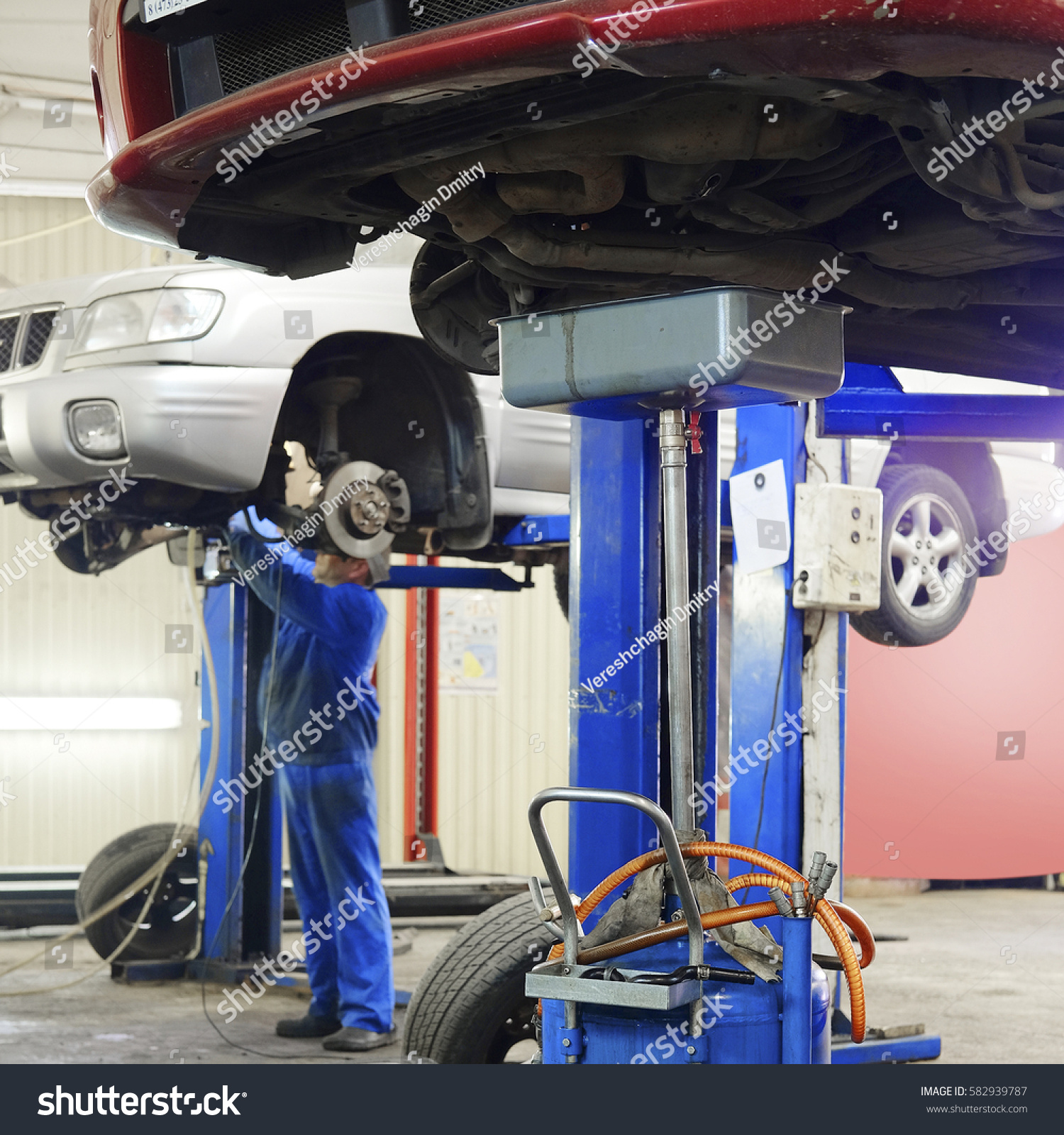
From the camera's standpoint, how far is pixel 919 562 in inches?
200

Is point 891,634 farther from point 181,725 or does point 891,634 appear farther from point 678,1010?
point 181,725

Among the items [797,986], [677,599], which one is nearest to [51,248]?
[677,599]

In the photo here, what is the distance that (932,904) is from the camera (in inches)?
306

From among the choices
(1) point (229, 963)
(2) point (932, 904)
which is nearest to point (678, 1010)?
(1) point (229, 963)

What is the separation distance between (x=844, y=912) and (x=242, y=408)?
252 centimetres

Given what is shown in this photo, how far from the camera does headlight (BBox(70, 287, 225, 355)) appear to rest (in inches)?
157

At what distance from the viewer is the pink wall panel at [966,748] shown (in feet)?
25.8

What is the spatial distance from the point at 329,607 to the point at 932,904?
457cm

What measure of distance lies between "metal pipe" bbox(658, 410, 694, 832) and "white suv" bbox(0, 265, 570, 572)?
2267 mm

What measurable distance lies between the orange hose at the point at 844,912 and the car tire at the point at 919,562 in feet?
9.11

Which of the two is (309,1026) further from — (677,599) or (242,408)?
(677,599)

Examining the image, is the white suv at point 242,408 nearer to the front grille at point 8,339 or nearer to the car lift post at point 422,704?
the front grille at point 8,339

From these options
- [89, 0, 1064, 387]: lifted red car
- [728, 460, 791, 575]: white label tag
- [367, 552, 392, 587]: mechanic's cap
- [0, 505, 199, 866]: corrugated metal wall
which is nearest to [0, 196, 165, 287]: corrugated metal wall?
[0, 505, 199, 866]: corrugated metal wall
